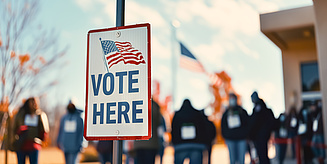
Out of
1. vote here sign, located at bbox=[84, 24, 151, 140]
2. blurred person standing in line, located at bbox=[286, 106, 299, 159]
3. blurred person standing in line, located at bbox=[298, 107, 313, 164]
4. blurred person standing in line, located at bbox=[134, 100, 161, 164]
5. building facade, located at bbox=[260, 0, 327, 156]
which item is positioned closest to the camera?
vote here sign, located at bbox=[84, 24, 151, 140]

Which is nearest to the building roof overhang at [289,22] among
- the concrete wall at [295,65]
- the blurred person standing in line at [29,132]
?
the concrete wall at [295,65]

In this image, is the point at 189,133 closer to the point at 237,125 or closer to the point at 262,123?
the point at 237,125

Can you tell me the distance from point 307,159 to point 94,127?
8.32 meters

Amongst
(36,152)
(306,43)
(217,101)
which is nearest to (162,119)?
(36,152)

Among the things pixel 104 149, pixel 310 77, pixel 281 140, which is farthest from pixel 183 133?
pixel 310 77

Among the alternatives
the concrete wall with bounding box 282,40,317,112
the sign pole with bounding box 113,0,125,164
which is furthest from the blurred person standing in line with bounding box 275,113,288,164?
the sign pole with bounding box 113,0,125,164

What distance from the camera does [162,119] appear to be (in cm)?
650

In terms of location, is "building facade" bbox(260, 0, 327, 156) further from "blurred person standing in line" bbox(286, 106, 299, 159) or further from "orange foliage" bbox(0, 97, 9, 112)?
"orange foliage" bbox(0, 97, 9, 112)

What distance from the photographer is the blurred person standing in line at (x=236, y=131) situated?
639 centimetres

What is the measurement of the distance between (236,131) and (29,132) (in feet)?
12.0

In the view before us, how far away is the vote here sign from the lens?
77.6 inches

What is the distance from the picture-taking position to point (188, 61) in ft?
37.8

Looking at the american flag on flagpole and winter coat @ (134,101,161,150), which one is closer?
winter coat @ (134,101,161,150)

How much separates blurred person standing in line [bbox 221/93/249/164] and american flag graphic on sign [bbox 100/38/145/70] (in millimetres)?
4679
